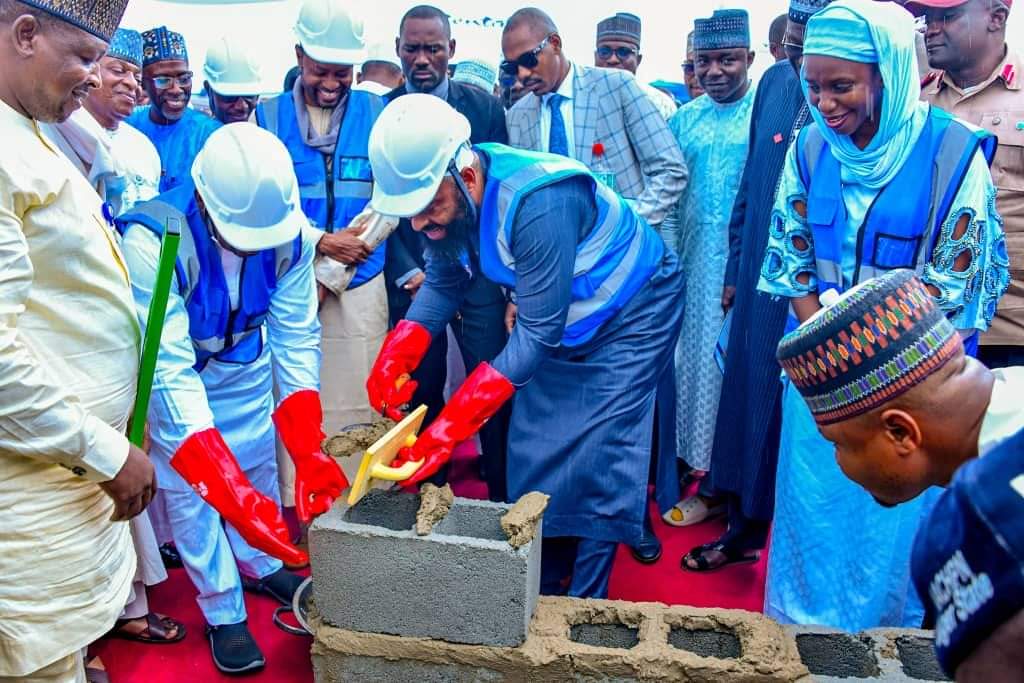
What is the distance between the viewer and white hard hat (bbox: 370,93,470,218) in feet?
6.88

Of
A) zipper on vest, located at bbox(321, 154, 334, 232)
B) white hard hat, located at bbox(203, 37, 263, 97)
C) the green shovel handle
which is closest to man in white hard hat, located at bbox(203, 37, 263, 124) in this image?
white hard hat, located at bbox(203, 37, 263, 97)

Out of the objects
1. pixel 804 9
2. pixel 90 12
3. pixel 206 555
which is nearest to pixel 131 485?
pixel 90 12

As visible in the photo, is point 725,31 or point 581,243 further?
point 725,31

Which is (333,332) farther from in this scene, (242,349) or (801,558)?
(801,558)

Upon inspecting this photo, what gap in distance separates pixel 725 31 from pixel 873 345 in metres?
2.35

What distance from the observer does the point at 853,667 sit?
1916 millimetres

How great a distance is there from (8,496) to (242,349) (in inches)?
43.5

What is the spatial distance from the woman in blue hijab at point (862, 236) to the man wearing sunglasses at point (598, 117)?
92 cm

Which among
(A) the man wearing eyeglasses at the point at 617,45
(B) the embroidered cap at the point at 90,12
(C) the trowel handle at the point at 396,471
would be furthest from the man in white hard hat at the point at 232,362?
(A) the man wearing eyeglasses at the point at 617,45

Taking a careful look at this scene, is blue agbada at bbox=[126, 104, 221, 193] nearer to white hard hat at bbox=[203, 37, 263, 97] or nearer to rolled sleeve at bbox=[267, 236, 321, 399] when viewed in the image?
white hard hat at bbox=[203, 37, 263, 97]

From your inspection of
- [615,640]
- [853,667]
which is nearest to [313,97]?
[615,640]

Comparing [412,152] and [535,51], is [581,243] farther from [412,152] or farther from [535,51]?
[535,51]

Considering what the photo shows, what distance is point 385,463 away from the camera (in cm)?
196

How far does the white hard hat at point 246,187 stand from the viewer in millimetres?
2115
